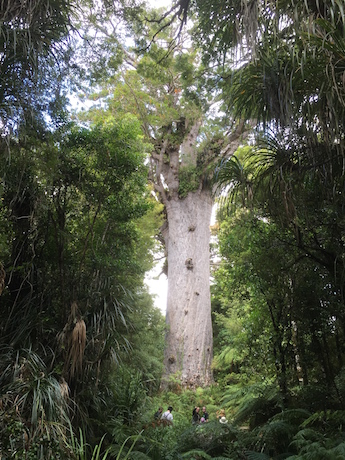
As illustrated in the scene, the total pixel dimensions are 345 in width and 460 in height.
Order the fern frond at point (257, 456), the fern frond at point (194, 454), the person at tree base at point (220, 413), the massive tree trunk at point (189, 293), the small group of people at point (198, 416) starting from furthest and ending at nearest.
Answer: the massive tree trunk at point (189, 293), the person at tree base at point (220, 413), the small group of people at point (198, 416), the fern frond at point (194, 454), the fern frond at point (257, 456)

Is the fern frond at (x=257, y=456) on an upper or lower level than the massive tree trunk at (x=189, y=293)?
lower

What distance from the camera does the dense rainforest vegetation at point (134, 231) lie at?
3512mm

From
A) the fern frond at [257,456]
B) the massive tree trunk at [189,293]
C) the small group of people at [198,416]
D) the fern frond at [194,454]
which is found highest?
the massive tree trunk at [189,293]

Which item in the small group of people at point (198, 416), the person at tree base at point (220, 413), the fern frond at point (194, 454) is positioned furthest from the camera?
the person at tree base at point (220, 413)

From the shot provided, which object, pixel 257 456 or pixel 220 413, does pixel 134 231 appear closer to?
pixel 257 456

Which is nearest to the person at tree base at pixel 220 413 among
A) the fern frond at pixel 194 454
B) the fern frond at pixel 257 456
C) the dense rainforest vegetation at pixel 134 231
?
the dense rainforest vegetation at pixel 134 231

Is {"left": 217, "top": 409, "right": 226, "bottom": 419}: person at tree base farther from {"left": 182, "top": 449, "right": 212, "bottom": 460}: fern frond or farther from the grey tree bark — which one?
{"left": 182, "top": 449, "right": 212, "bottom": 460}: fern frond

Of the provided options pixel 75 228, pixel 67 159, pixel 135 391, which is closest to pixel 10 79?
pixel 67 159

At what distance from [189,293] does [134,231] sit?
380 centimetres

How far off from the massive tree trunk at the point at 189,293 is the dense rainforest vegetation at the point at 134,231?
252 centimetres

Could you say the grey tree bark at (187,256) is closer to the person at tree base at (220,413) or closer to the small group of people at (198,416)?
the small group of people at (198,416)

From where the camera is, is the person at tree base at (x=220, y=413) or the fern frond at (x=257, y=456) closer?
the fern frond at (x=257, y=456)

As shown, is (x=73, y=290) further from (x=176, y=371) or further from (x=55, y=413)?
(x=176, y=371)

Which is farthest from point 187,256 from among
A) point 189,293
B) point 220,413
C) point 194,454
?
point 194,454
